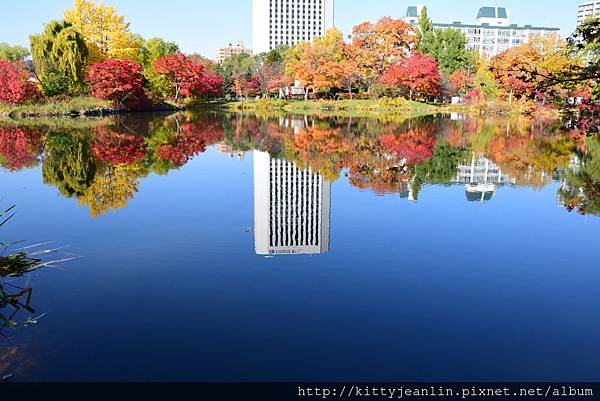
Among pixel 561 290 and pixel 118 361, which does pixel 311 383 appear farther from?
pixel 561 290

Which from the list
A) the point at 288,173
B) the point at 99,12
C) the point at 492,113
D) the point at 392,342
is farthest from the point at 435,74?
the point at 392,342

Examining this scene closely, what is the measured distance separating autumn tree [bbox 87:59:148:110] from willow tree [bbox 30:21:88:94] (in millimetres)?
1043

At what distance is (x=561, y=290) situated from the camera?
532 cm

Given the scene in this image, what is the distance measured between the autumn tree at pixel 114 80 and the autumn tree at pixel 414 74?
20.1 m

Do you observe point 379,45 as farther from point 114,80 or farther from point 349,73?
point 114,80

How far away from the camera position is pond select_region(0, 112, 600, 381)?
3.87m

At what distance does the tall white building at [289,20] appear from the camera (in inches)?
3501

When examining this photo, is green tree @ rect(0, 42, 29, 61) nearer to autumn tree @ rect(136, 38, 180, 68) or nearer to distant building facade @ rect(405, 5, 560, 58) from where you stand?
Answer: autumn tree @ rect(136, 38, 180, 68)

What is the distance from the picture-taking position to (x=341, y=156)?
1534 centimetres

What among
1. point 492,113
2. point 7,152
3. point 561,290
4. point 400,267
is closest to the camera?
point 561,290

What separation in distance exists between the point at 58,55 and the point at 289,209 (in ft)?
95.8

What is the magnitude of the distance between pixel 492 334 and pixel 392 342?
2.87ft

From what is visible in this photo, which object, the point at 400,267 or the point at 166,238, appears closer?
the point at 400,267

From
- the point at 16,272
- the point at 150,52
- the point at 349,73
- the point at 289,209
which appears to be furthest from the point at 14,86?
the point at 16,272
